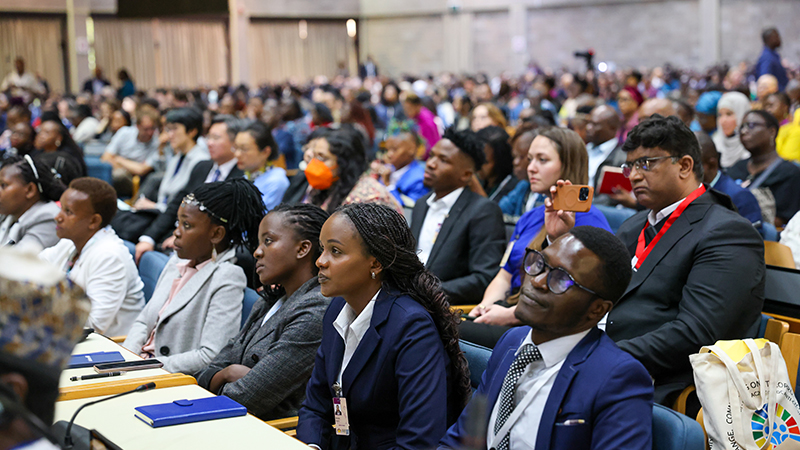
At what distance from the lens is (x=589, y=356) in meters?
1.90

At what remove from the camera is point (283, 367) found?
270 cm

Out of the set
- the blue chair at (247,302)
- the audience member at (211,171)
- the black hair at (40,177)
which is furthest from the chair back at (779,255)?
the black hair at (40,177)

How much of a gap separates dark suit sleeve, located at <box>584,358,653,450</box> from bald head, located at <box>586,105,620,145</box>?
15.8 feet

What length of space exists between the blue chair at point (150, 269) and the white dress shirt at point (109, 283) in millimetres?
163

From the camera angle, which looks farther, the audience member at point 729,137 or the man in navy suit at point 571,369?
the audience member at point 729,137

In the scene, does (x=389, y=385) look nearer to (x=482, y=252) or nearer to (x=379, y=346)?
(x=379, y=346)

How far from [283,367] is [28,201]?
2.63 meters

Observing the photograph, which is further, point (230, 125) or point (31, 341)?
point (230, 125)

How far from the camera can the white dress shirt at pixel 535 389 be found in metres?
1.90

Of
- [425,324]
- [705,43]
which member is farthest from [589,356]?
[705,43]

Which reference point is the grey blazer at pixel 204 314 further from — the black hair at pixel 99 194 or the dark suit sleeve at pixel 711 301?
the dark suit sleeve at pixel 711 301

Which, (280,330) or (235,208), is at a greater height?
(235,208)

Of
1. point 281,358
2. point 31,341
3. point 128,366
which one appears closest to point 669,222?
point 281,358

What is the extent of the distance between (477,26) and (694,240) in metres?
23.7
